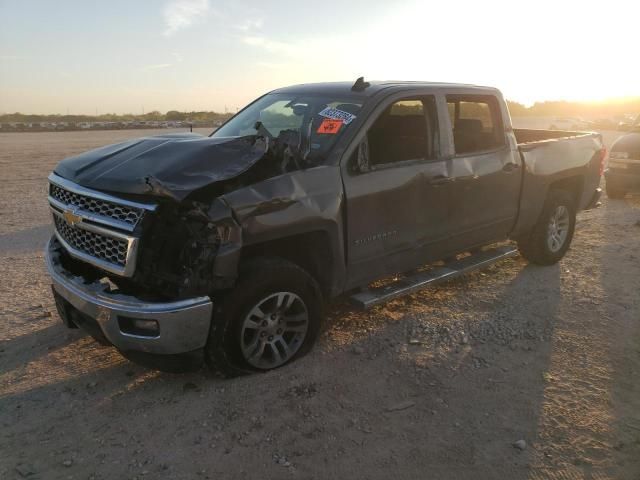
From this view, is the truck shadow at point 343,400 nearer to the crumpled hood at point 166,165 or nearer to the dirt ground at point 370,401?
the dirt ground at point 370,401

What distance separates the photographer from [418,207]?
13.7 feet

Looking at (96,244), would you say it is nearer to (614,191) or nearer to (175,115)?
(614,191)

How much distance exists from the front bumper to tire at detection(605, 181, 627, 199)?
9.23 m

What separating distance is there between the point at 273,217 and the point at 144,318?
→ 99 centimetres

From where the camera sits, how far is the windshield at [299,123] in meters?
3.68

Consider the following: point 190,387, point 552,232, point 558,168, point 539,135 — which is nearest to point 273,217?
point 190,387

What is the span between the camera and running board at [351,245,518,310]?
3.99 m

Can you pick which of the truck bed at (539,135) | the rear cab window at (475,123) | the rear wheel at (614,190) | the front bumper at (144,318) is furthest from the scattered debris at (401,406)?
the rear wheel at (614,190)

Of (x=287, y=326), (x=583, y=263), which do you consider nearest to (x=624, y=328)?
(x=583, y=263)

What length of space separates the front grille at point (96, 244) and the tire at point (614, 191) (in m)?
9.51

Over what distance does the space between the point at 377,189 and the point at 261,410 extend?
1.78 metres

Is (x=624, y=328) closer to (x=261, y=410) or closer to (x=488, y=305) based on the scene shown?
(x=488, y=305)

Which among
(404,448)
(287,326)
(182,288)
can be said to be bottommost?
(404,448)

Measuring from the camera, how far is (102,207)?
3.26m
